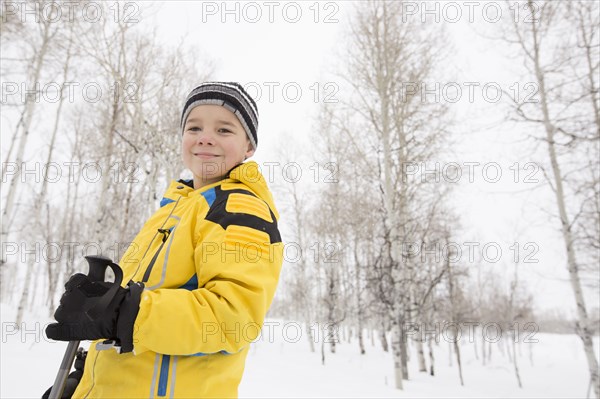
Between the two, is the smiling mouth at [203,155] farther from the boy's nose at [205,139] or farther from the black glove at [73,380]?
the black glove at [73,380]

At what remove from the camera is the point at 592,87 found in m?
8.23

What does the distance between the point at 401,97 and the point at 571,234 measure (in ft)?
19.4

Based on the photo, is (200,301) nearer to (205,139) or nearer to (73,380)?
(205,139)

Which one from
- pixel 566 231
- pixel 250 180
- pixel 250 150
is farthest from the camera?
pixel 566 231

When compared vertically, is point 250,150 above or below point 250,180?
above

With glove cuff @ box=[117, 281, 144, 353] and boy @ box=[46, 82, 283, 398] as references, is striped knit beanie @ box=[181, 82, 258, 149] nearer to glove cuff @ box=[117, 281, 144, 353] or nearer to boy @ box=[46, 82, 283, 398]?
boy @ box=[46, 82, 283, 398]

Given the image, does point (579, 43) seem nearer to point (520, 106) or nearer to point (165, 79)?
point (520, 106)

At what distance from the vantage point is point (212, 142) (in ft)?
4.37

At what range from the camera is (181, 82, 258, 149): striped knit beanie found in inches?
55.2

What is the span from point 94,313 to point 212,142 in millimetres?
737

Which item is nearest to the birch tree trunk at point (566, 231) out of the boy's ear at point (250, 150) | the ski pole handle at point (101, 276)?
the boy's ear at point (250, 150)

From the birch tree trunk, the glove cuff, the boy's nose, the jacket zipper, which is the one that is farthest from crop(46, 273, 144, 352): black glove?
the birch tree trunk

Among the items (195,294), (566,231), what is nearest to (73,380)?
(195,294)

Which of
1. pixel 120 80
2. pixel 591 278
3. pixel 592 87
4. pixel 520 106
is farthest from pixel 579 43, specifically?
pixel 120 80
